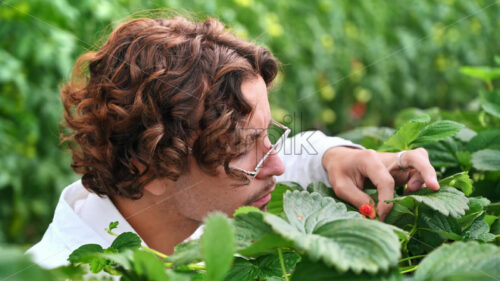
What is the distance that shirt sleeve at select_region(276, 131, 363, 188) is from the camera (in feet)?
3.12

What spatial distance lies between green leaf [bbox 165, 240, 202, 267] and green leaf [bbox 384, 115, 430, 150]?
398 millimetres

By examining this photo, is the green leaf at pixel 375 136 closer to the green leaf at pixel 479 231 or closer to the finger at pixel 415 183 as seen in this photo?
the finger at pixel 415 183

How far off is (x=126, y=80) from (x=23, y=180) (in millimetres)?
1259

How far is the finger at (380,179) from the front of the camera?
605mm

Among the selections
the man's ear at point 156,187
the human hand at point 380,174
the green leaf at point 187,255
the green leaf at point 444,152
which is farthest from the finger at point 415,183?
the man's ear at point 156,187

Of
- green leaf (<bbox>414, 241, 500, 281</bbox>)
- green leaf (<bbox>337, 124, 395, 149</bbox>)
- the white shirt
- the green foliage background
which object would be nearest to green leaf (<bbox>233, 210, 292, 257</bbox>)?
green leaf (<bbox>414, 241, 500, 281</bbox>)

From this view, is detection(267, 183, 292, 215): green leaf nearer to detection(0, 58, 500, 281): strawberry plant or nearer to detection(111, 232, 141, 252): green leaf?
detection(0, 58, 500, 281): strawberry plant

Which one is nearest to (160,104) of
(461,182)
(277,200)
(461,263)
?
(277,200)

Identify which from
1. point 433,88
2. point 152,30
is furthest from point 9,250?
point 433,88

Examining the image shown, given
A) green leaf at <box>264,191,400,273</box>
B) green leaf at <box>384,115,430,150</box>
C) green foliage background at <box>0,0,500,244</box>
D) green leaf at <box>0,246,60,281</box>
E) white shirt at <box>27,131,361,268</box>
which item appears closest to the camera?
green leaf at <box>0,246,60,281</box>

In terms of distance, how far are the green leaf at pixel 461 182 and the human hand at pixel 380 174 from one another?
0.9 inches

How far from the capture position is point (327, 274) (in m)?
0.36

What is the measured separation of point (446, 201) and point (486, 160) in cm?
22

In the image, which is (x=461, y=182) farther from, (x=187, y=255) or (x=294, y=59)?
(x=294, y=59)
